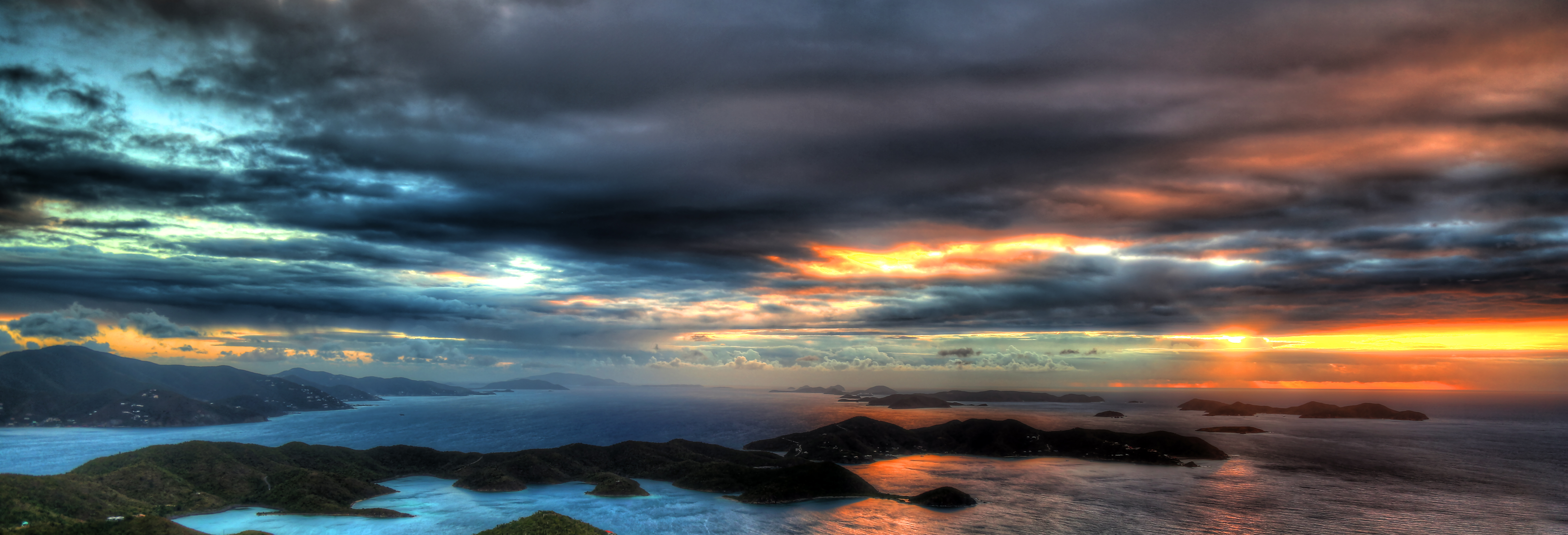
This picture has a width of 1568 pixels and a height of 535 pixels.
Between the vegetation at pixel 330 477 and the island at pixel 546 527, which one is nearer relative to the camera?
the island at pixel 546 527

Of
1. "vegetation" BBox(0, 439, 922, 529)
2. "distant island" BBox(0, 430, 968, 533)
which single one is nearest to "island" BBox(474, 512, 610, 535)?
"vegetation" BBox(0, 439, 922, 529)

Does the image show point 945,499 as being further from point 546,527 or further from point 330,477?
point 330,477

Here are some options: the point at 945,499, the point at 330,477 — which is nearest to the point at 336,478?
the point at 330,477

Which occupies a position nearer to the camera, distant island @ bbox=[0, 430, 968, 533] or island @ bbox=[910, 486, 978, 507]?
distant island @ bbox=[0, 430, 968, 533]

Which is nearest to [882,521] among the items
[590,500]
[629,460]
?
[590,500]

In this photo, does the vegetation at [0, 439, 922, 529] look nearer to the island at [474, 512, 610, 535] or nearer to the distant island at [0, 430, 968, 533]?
the distant island at [0, 430, 968, 533]

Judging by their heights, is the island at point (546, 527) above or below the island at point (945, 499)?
above

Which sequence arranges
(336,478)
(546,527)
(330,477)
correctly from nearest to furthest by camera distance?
(546,527), (330,477), (336,478)

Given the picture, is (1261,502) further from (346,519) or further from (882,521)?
(346,519)

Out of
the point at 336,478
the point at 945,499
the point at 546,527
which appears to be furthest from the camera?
the point at 336,478

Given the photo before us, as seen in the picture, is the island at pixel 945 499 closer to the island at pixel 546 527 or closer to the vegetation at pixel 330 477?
the vegetation at pixel 330 477

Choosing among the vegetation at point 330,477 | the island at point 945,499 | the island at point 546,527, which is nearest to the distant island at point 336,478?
the vegetation at point 330,477
